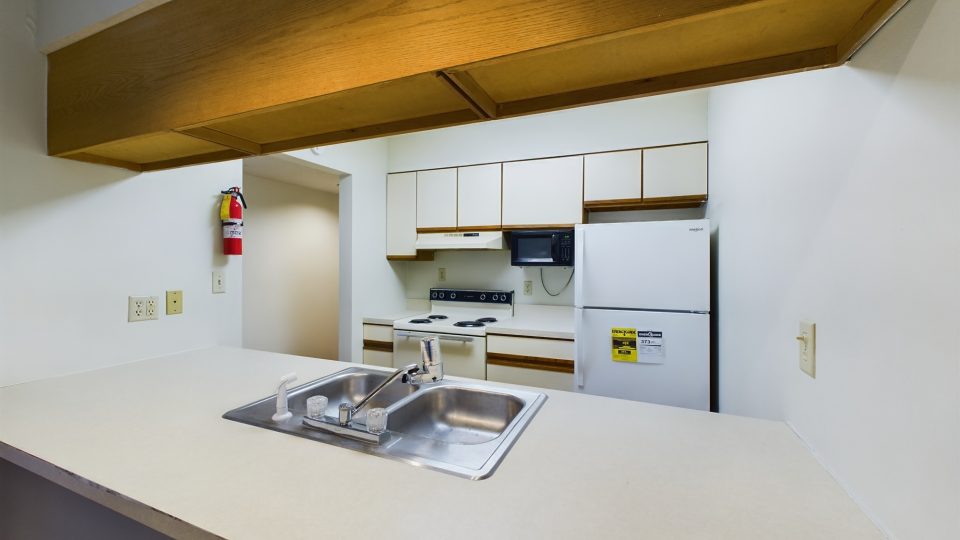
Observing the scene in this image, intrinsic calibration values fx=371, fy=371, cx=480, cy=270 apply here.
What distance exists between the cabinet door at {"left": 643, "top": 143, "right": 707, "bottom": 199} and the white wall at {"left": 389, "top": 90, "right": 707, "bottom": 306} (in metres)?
0.08

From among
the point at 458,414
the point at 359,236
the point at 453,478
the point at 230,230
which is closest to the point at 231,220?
the point at 230,230

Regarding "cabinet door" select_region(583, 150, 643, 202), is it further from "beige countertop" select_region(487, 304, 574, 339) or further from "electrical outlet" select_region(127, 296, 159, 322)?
"electrical outlet" select_region(127, 296, 159, 322)

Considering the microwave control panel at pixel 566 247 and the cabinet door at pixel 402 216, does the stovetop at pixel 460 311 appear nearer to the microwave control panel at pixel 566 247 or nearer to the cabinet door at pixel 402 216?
the cabinet door at pixel 402 216

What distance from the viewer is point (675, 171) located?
2410 millimetres

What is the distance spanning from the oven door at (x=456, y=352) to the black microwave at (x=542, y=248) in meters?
0.66

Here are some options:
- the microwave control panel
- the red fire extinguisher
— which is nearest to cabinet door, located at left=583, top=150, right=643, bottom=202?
the microwave control panel

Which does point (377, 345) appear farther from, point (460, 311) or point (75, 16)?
point (75, 16)

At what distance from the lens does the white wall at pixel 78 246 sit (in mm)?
1294

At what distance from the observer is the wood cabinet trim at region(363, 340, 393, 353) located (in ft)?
9.43

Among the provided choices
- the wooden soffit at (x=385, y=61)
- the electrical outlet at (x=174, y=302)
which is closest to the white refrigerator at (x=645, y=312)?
the wooden soffit at (x=385, y=61)

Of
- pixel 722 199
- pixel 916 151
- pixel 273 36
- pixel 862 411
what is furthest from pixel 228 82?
pixel 722 199

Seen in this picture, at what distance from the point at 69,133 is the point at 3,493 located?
4.27 feet

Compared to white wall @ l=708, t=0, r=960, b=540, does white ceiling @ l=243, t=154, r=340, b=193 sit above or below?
above

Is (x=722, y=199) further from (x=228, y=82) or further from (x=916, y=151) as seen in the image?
(x=228, y=82)
